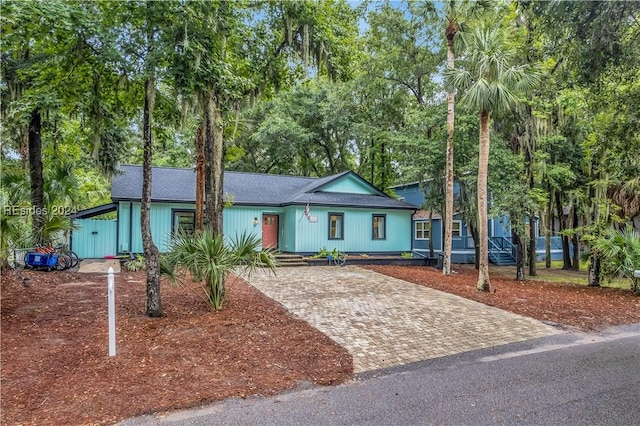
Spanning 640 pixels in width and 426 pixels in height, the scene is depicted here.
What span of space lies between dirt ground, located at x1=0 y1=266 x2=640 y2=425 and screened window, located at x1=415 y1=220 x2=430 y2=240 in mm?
13063

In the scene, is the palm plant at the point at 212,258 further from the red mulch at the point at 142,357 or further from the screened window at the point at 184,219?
the screened window at the point at 184,219

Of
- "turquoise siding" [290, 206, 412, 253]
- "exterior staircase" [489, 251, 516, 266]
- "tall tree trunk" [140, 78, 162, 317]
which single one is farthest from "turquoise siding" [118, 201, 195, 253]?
"exterior staircase" [489, 251, 516, 266]

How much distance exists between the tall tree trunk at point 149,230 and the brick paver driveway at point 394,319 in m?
2.57

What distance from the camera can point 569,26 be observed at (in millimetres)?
6059

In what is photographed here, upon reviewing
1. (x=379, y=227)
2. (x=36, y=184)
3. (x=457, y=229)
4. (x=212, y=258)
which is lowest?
(x=212, y=258)

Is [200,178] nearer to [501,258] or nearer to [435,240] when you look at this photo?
[435,240]

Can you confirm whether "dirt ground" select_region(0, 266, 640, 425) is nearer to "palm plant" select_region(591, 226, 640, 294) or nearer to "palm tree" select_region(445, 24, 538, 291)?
"palm plant" select_region(591, 226, 640, 294)

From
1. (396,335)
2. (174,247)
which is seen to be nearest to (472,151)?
(396,335)

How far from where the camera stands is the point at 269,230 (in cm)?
1723

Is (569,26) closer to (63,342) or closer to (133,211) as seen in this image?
(63,342)

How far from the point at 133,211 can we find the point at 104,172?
272 cm

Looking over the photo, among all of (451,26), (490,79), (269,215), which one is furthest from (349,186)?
(490,79)

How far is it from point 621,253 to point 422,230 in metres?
11.6

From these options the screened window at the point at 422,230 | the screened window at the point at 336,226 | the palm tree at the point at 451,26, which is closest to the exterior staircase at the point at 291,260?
the screened window at the point at 336,226
